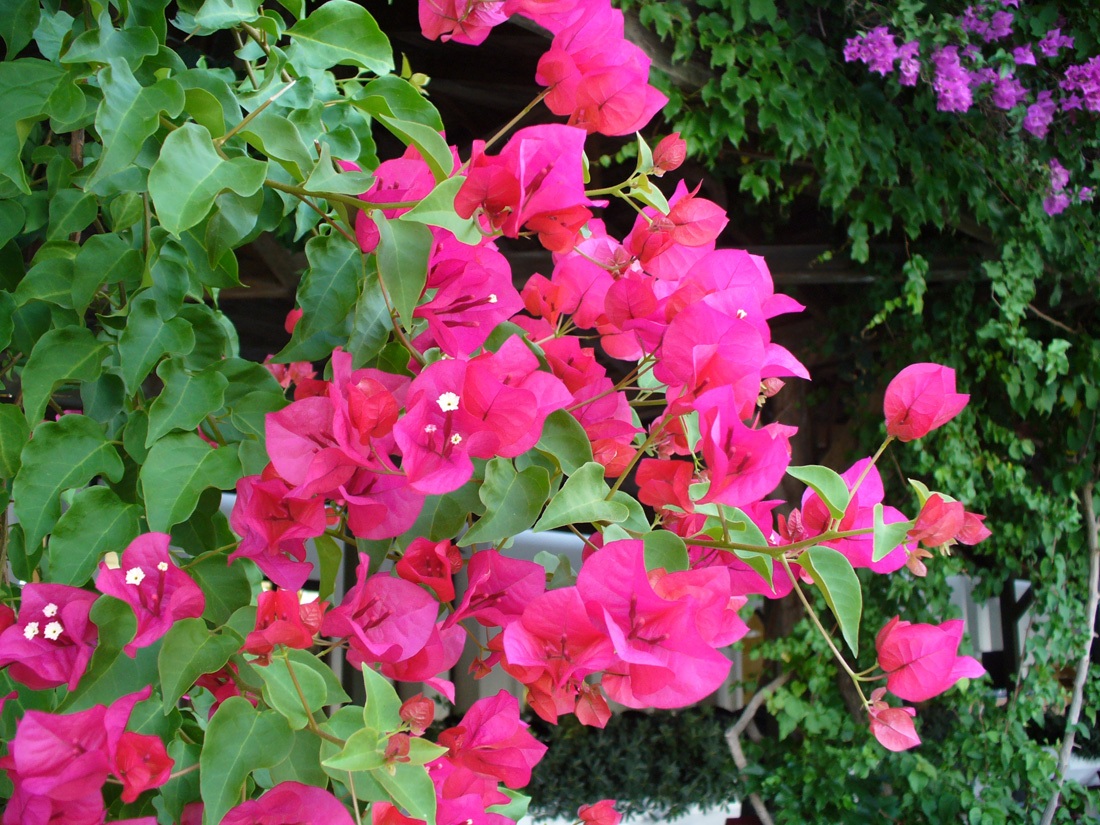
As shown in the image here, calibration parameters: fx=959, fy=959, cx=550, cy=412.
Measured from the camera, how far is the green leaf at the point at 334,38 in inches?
20.0

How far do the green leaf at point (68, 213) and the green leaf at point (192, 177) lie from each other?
0.12 meters

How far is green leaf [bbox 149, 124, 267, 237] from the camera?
38 cm

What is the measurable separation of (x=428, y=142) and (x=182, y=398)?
168 mm

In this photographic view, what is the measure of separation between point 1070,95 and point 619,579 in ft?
7.65

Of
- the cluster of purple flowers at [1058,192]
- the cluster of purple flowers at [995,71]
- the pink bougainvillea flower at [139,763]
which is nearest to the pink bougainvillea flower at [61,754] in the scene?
the pink bougainvillea flower at [139,763]

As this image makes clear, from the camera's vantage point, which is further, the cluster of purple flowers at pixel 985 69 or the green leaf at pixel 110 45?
the cluster of purple flowers at pixel 985 69

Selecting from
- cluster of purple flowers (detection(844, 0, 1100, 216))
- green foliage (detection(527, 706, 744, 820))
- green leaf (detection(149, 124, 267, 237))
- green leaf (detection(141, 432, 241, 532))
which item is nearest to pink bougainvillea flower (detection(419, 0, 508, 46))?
green leaf (detection(149, 124, 267, 237))

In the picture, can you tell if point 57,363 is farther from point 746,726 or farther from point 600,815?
point 746,726

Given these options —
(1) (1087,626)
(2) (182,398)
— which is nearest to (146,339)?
(2) (182,398)

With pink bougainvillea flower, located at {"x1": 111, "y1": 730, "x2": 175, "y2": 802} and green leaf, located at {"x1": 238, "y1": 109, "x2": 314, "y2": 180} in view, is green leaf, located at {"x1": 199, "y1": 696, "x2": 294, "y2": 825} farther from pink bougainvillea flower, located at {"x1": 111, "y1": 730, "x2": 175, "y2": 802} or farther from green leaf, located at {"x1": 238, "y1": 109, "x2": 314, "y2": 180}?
green leaf, located at {"x1": 238, "y1": 109, "x2": 314, "y2": 180}

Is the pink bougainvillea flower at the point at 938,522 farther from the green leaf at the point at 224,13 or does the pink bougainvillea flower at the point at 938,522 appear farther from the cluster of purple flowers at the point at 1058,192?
the cluster of purple flowers at the point at 1058,192

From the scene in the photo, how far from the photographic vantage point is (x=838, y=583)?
40cm

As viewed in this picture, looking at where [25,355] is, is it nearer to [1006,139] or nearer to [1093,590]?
[1006,139]

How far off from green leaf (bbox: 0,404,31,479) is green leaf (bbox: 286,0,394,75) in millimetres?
227
